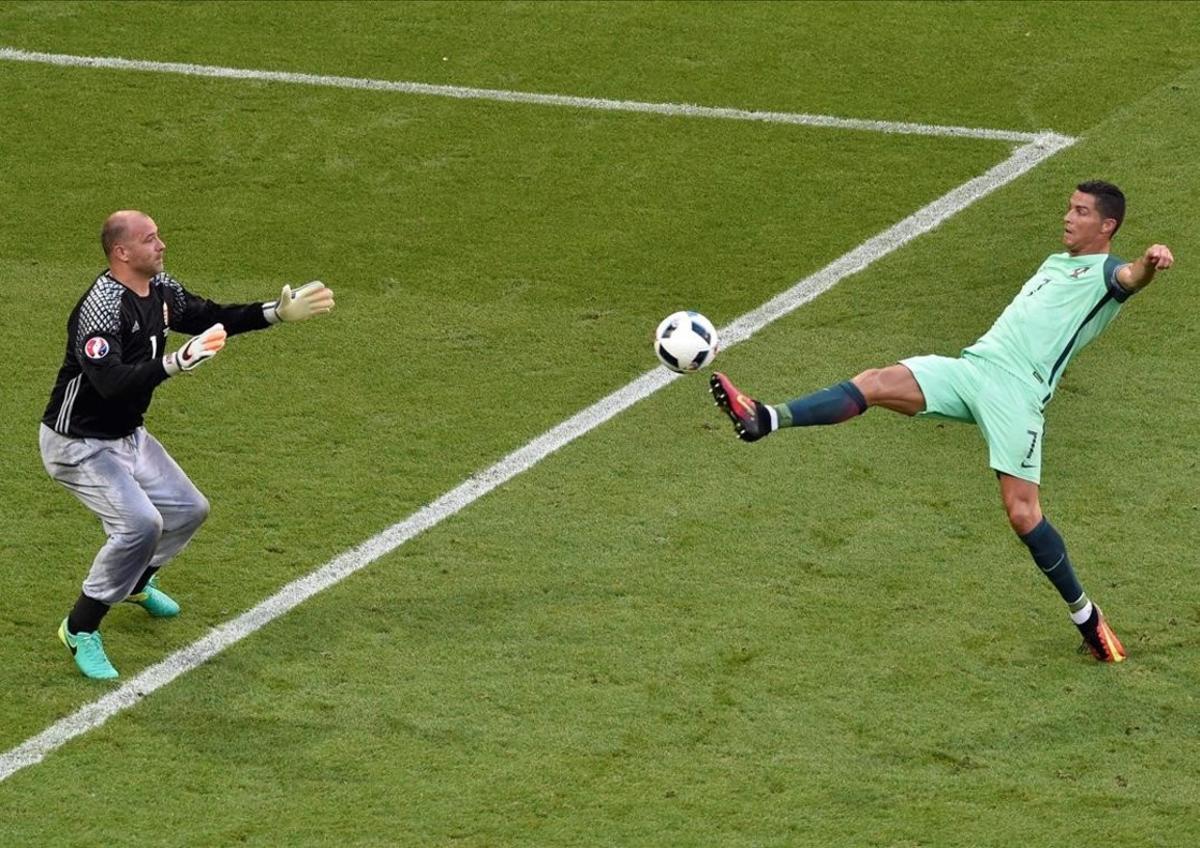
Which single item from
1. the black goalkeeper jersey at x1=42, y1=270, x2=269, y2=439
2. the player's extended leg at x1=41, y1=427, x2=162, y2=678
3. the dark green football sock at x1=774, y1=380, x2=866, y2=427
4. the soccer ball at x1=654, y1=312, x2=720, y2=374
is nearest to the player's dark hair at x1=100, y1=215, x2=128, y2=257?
the black goalkeeper jersey at x1=42, y1=270, x2=269, y2=439

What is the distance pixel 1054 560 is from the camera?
29.4 ft

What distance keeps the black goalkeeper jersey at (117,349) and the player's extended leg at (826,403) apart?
86.3 inches

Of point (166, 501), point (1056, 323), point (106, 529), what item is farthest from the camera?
point (1056, 323)

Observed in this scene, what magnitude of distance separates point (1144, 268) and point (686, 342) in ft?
6.81

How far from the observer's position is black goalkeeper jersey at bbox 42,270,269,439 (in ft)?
28.3

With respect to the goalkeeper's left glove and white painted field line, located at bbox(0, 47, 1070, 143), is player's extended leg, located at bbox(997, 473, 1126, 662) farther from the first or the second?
white painted field line, located at bbox(0, 47, 1070, 143)

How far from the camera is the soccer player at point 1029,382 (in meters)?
9.00

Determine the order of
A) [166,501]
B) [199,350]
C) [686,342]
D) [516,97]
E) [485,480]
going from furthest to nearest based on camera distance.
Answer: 1. [516,97]
2. [485,480]
3. [686,342]
4. [166,501]
5. [199,350]

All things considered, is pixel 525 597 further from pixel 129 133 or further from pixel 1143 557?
pixel 129 133

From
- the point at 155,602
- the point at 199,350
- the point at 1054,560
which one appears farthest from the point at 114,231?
the point at 1054,560

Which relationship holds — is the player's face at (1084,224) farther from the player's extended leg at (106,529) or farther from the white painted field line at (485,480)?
the player's extended leg at (106,529)

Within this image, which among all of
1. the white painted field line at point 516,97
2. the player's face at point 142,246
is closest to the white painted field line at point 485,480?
the white painted field line at point 516,97

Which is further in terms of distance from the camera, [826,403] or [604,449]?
[604,449]

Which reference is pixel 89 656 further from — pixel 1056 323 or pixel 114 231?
pixel 1056 323
